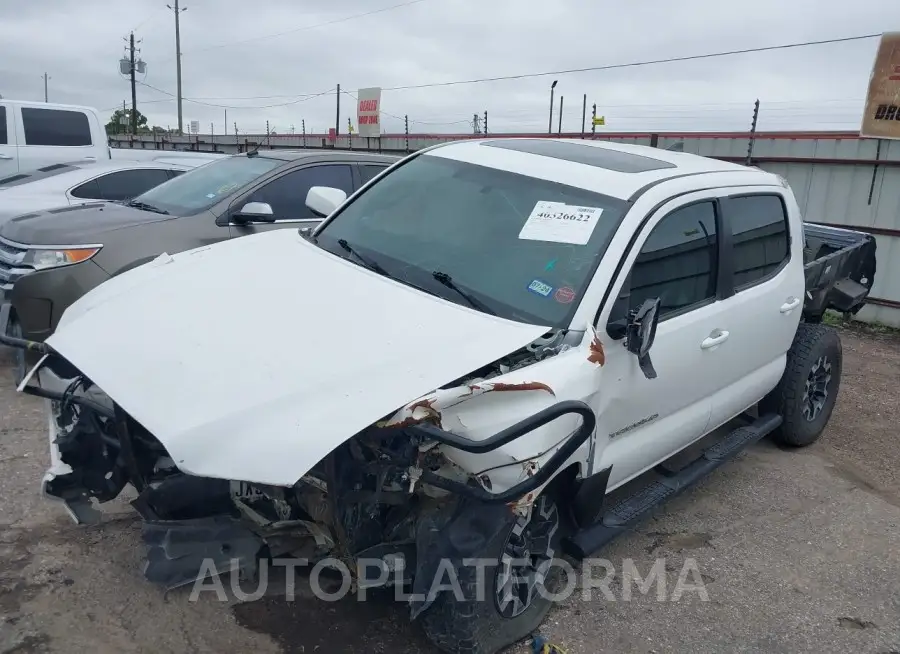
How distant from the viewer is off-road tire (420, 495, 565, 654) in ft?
8.39

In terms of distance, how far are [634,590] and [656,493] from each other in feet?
1.53

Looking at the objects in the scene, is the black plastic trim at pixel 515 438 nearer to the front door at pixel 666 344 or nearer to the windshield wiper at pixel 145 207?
the front door at pixel 666 344

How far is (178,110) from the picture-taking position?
132ft

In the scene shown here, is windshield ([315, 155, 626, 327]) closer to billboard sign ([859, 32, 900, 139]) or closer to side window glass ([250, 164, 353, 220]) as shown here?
side window glass ([250, 164, 353, 220])

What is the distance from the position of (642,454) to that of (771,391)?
1.83 metres

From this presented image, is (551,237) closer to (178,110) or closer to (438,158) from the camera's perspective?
(438,158)

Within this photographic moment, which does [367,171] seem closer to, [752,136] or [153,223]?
[153,223]

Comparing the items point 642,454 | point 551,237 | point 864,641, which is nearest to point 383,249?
point 551,237

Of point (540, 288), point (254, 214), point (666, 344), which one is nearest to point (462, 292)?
point (540, 288)

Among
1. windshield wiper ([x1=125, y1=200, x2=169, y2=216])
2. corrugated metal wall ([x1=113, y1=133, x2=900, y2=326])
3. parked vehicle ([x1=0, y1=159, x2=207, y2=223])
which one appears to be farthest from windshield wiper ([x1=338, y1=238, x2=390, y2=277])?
corrugated metal wall ([x1=113, y1=133, x2=900, y2=326])

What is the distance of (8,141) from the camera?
9781 mm

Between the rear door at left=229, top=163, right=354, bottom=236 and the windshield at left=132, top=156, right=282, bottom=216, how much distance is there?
15cm

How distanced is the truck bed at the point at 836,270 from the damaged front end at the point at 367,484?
300cm

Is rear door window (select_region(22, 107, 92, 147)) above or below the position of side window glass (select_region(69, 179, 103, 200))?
above
